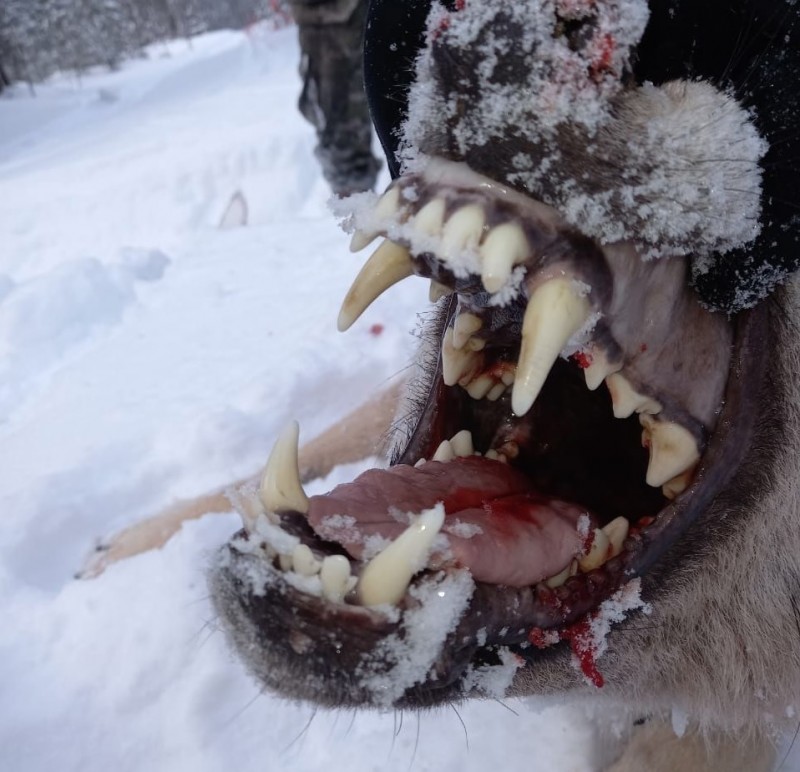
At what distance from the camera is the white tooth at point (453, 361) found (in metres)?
1.22

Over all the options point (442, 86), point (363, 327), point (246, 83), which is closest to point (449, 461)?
point (442, 86)

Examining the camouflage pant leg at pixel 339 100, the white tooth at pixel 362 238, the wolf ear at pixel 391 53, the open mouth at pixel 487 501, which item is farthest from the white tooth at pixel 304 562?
the camouflage pant leg at pixel 339 100

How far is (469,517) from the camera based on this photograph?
1.00 metres

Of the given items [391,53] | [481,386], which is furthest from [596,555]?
[391,53]

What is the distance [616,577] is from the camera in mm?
A: 989

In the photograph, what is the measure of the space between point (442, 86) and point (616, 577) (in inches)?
23.9

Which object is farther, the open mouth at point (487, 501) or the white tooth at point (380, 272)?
the white tooth at point (380, 272)

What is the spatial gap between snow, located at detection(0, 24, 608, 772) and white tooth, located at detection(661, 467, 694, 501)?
52 cm

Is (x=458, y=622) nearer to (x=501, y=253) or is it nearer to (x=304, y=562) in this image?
(x=304, y=562)

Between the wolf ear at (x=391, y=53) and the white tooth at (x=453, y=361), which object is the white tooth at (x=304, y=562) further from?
the wolf ear at (x=391, y=53)

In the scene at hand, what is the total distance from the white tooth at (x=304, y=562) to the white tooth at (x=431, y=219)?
1.14 ft

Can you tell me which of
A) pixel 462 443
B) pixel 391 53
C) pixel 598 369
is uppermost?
pixel 391 53

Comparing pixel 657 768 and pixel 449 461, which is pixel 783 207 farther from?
pixel 657 768

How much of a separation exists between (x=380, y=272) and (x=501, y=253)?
19 cm
